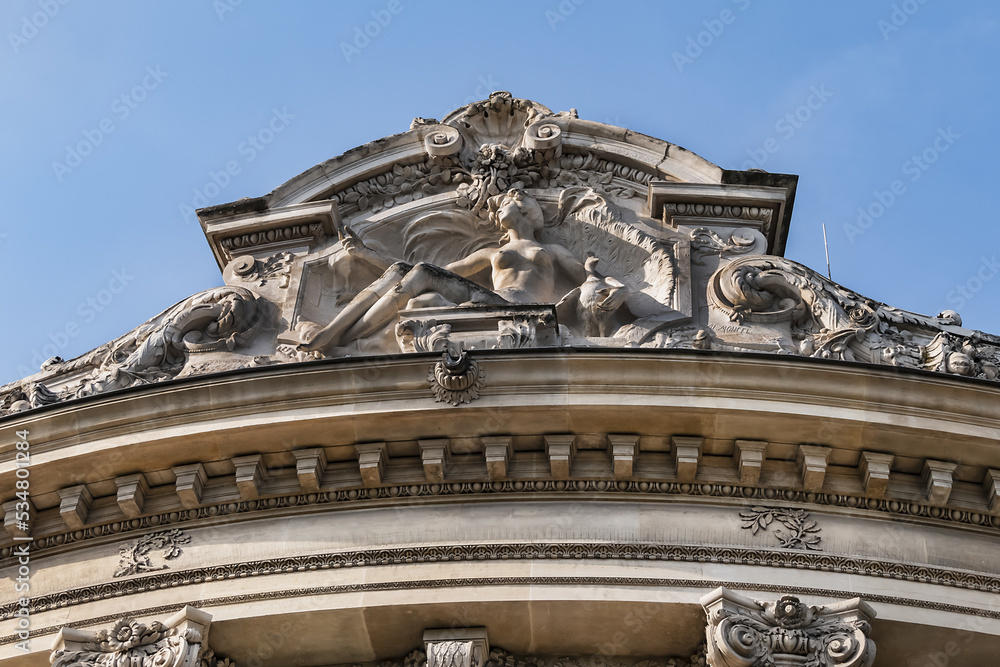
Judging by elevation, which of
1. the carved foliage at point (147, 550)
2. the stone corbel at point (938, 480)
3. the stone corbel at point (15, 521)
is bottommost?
the carved foliage at point (147, 550)

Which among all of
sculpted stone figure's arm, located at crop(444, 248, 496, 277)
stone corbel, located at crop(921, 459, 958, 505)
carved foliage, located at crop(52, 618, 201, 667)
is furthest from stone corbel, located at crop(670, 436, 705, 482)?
carved foliage, located at crop(52, 618, 201, 667)

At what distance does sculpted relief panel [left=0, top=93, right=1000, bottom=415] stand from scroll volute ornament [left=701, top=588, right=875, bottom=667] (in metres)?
2.40

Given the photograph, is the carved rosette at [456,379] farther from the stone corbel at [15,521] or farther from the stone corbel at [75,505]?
the stone corbel at [15,521]

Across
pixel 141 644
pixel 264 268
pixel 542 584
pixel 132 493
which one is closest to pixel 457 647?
pixel 542 584

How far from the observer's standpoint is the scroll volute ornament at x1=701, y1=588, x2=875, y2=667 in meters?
10.6

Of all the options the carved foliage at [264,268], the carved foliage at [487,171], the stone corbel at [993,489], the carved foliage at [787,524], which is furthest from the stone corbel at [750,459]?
the carved foliage at [264,268]

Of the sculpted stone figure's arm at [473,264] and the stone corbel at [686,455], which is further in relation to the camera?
the sculpted stone figure's arm at [473,264]

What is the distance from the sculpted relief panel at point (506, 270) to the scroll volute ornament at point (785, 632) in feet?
7.86

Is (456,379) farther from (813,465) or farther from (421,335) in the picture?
(813,465)

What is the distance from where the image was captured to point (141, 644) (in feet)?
37.1

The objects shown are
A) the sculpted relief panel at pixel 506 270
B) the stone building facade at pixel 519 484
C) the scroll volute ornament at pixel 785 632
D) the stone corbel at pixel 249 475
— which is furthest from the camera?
the sculpted relief panel at pixel 506 270

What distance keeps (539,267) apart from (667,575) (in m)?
3.84

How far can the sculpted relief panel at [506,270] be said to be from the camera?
1296 centimetres

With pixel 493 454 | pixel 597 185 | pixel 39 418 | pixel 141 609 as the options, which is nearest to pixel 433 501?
pixel 493 454
